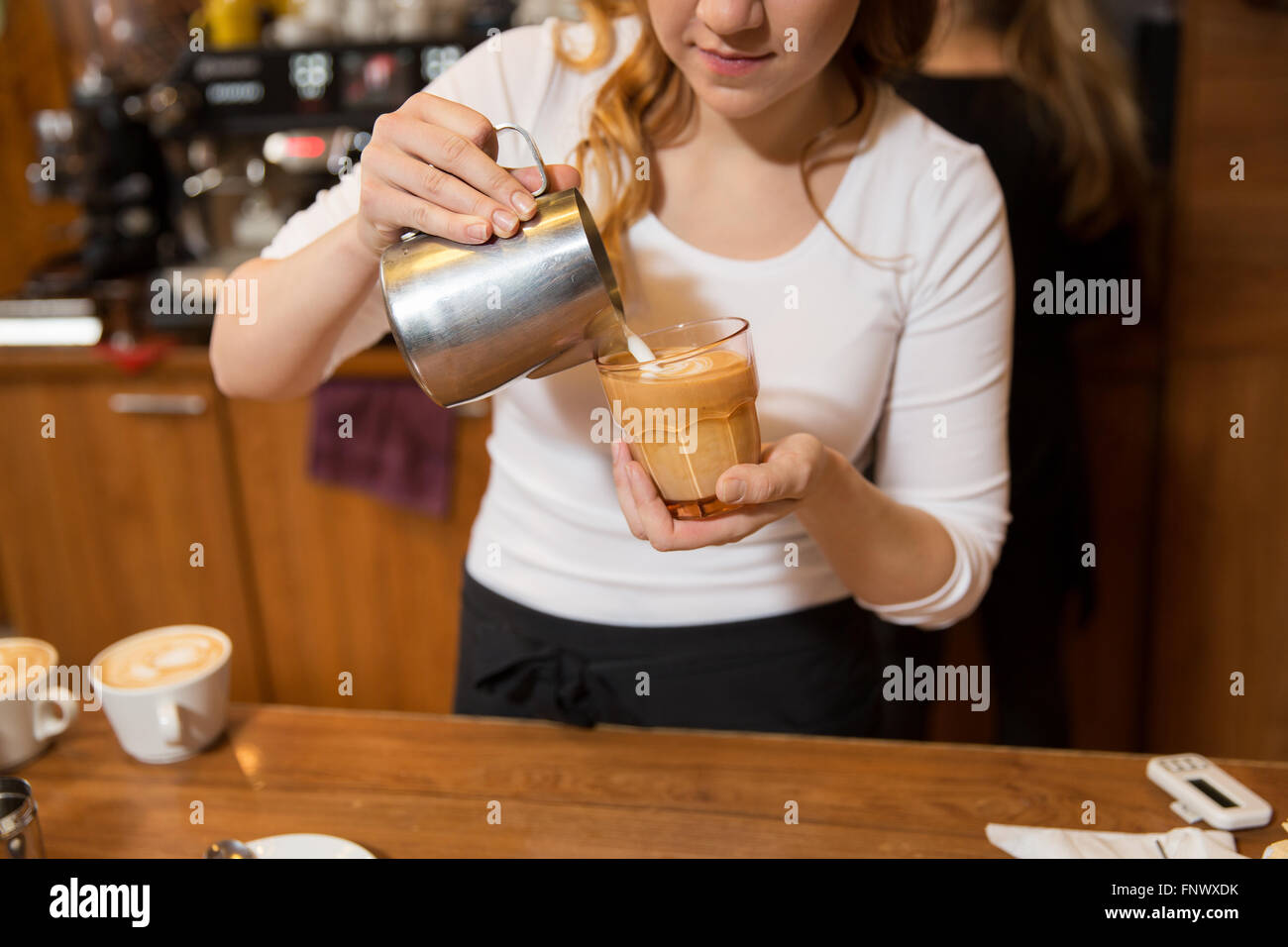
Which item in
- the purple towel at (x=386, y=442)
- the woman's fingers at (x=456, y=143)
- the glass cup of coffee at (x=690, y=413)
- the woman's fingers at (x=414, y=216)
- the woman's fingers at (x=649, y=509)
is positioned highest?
the woman's fingers at (x=456, y=143)

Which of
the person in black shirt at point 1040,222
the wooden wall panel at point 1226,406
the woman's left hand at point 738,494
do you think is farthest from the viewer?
the wooden wall panel at point 1226,406

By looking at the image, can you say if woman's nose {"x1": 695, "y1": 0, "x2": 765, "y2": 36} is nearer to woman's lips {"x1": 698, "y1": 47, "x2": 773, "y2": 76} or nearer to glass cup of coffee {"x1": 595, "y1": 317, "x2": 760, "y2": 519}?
woman's lips {"x1": 698, "y1": 47, "x2": 773, "y2": 76}

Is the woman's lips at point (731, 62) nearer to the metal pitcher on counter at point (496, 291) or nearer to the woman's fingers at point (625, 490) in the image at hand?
the metal pitcher on counter at point (496, 291)

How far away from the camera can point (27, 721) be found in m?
1.14

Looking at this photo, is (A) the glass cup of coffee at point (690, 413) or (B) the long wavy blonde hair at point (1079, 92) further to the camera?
(B) the long wavy blonde hair at point (1079, 92)

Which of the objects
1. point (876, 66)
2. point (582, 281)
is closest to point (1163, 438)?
point (876, 66)

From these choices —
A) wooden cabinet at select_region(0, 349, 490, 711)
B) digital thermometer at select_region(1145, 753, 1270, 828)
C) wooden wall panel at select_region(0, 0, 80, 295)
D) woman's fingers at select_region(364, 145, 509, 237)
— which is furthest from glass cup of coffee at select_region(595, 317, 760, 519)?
wooden wall panel at select_region(0, 0, 80, 295)

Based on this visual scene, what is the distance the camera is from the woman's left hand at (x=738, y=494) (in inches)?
35.1

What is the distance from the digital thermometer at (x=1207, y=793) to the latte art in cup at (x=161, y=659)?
955 mm

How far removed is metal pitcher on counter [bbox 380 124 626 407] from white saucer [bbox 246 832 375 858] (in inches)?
16.1

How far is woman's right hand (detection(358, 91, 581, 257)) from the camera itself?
898 mm

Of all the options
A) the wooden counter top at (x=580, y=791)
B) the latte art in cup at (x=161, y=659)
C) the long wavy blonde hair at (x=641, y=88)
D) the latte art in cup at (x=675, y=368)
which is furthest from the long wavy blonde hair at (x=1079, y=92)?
the latte art in cup at (x=161, y=659)

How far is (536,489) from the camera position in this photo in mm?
1303

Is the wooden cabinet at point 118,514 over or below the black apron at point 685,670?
below
